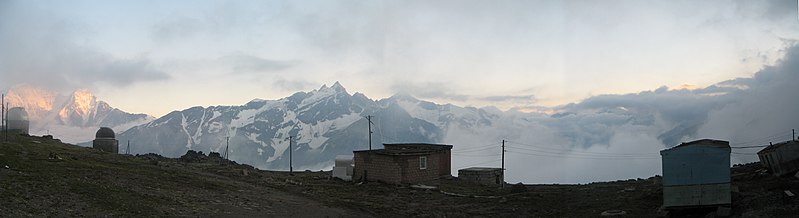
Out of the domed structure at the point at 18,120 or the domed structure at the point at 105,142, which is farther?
the domed structure at the point at 18,120

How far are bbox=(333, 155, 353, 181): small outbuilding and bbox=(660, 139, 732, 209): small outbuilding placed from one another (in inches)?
1185

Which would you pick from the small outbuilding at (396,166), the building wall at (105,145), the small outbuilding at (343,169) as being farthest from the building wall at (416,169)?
the building wall at (105,145)

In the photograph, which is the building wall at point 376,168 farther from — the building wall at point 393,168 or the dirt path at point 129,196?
the dirt path at point 129,196

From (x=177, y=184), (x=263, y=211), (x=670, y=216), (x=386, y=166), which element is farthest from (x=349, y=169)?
(x=670, y=216)

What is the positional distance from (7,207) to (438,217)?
59.4ft

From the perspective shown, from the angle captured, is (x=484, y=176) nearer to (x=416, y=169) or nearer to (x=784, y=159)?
(x=416, y=169)

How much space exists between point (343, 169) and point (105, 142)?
111 ft

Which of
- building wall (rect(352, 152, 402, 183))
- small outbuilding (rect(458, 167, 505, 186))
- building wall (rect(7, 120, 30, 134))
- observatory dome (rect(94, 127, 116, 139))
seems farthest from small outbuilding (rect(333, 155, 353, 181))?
building wall (rect(7, 120, 30, 134))

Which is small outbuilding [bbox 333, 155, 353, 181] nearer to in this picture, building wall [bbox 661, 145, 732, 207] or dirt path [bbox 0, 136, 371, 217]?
dirt path [bbox 0, 136, 371, 217]

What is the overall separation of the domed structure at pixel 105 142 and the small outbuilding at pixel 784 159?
64.7 metres

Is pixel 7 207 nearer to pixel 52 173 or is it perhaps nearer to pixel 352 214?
pixel 52 173

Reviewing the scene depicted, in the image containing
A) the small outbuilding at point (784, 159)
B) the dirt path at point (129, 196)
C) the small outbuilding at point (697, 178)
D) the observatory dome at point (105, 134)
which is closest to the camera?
the dirt path at point (129, 196)

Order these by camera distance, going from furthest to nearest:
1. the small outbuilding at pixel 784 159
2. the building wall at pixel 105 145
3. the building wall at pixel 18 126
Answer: the building wall at pixel 18 126 → the building wall at pixel 105 145 → the small outbuilding at pixel 784 159

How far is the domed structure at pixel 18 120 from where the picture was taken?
3088 inches
